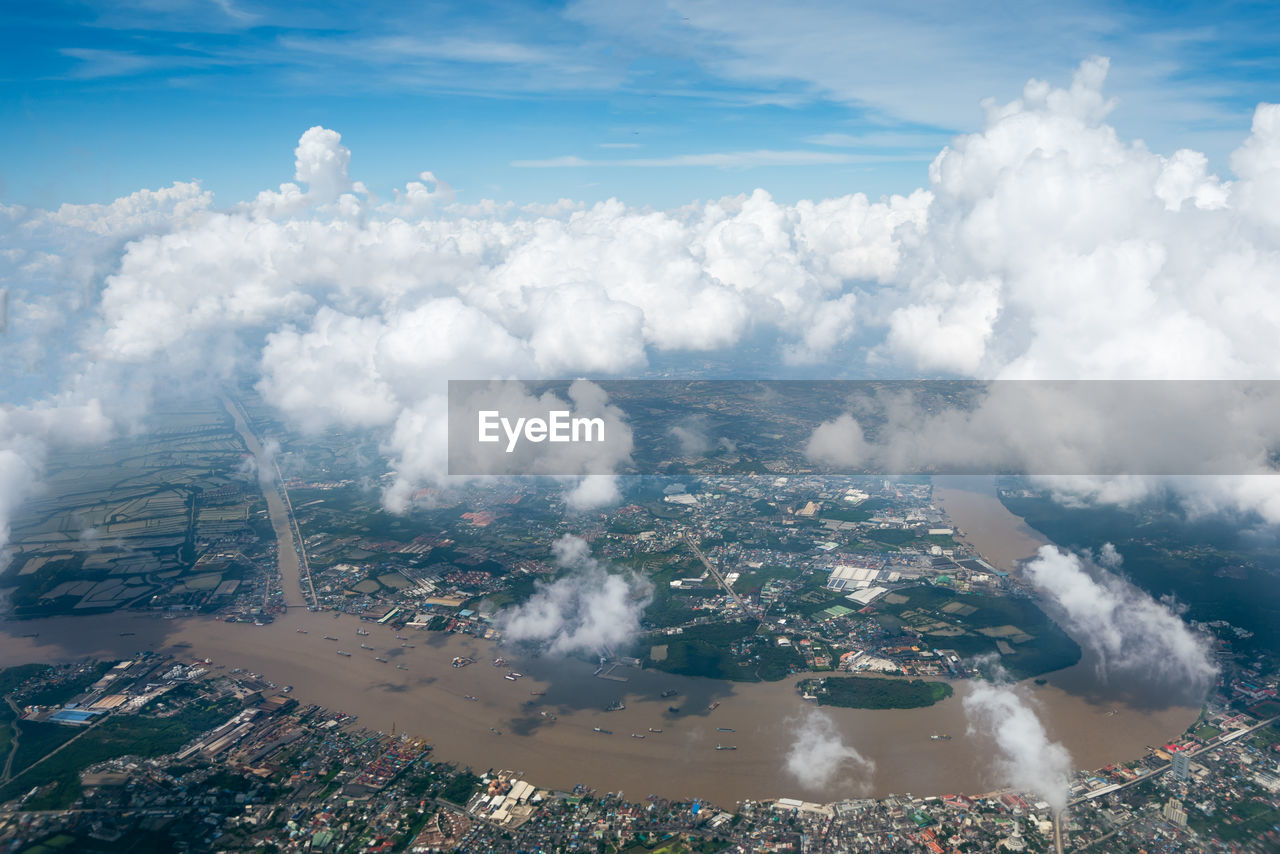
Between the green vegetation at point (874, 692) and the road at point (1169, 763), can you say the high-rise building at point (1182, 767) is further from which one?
the green vegetation at point (874, 692)

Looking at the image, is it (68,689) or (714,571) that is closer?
(68,689)

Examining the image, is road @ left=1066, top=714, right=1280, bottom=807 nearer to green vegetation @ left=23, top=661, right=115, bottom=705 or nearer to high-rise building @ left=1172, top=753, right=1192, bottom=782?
high-rise building @ left=1172, top=753, right=1192, bottom=782

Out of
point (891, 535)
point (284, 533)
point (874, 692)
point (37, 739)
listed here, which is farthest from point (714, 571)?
point (37, 739)

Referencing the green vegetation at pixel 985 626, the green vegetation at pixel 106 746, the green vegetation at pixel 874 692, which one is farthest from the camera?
the green vegetation at pixel 985 626

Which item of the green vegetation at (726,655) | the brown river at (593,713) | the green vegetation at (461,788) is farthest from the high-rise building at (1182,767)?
the green vegetation at (461,788)

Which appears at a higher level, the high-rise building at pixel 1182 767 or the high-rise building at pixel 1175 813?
the high-rise building at pixel 1182 767

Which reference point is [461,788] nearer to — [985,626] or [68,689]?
[68,689]

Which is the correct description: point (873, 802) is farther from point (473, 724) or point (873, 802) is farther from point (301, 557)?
point (301, 557)
